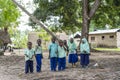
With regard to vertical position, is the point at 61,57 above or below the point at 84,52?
below

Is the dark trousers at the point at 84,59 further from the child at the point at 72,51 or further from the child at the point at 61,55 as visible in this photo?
the child at the point at 61,55

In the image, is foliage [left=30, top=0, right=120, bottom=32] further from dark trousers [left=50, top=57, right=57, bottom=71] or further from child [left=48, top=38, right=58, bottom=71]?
dark trousers [left=50, top=57, right=57, bottom=71]

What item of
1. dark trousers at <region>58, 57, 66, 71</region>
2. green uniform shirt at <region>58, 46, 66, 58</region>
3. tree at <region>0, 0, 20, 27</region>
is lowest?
dark trousers at <region>58, 57, 66, 71</region>

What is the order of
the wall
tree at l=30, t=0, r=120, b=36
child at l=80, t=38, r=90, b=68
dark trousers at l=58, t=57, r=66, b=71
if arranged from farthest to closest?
the wall, tree at l=30, t=0, r=120, b=36, child at l=80, t=38, r=90, b=68, dark trousers at l=58, t=57, r=66, b=71

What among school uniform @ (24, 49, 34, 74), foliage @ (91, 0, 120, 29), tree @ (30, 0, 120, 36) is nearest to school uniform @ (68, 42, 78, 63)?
school uniform @ (24, 49, 34, 74)

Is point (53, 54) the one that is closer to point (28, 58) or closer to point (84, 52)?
point (28, 58)

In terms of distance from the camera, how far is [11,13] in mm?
22984

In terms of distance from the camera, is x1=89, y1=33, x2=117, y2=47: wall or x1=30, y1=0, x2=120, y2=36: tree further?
x1=89, y1=33, x2=117, y2=47: wall

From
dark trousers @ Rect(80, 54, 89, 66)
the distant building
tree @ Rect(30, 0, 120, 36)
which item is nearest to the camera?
dark trousers @ Rect(80, 54, 89, 66)

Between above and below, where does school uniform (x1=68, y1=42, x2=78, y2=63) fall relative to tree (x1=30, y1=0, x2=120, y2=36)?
below

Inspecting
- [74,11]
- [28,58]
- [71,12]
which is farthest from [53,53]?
[71,12]

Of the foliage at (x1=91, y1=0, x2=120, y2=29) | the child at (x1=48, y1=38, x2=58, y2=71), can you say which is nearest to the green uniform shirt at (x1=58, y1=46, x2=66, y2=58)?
the child at (x1=48, y1=38, x2=58, y2=71)

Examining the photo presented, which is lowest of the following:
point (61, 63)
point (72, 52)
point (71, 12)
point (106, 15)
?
point (61, 63)

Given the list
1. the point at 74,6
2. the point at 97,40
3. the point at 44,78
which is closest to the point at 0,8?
the point at 74,6
